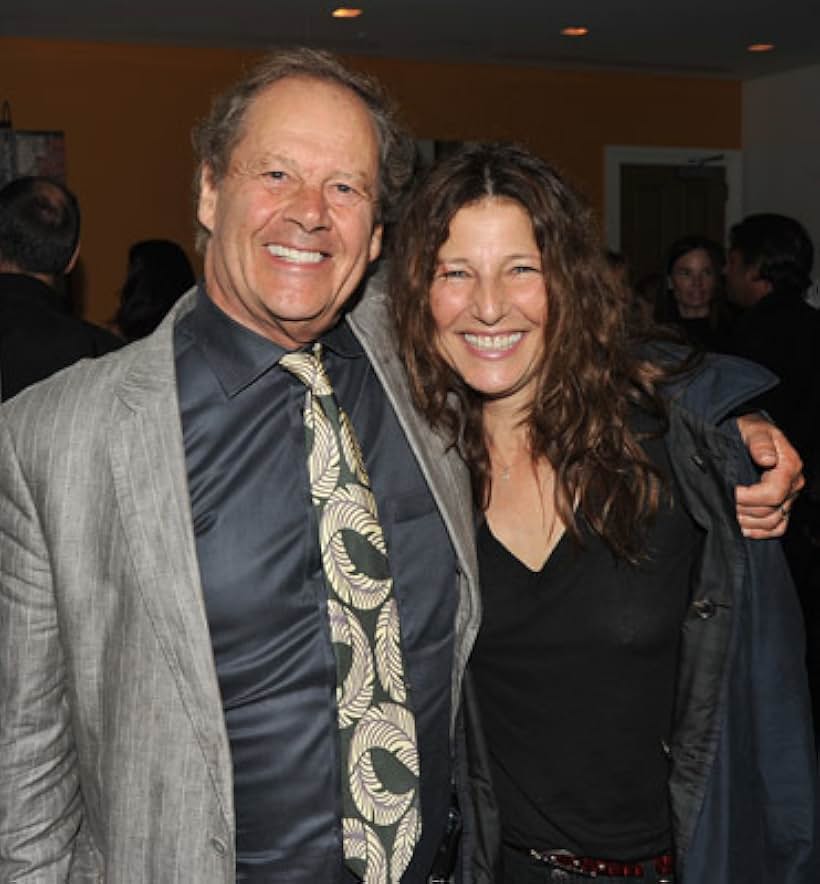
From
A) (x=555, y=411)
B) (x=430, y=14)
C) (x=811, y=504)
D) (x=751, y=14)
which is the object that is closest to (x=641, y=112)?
(x=751, y=14)

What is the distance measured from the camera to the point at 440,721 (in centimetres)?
182

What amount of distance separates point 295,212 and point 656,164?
28.1ft

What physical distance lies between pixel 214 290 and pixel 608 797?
3.22 feet

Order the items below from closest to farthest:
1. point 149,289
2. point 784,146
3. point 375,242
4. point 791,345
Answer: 1. point 375,242
2. point 791,345
3. point 149,289
4. point 784,146

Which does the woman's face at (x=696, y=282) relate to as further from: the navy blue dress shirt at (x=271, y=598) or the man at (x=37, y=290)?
the navy blue dress shirt at (x=271, y=598)

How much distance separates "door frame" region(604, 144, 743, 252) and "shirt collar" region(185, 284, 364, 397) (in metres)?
8.01

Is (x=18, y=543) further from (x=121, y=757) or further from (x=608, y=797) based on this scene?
(x=608, y=797)

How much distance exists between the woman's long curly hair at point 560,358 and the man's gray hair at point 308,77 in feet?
0.26

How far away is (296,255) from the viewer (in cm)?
171

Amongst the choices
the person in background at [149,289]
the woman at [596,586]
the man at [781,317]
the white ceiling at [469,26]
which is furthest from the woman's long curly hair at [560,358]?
the white ceiling at [469,26]

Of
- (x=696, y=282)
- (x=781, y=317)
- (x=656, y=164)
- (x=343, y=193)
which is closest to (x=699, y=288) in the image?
(x=696, y=282)

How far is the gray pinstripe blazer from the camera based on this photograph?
5.09 ft

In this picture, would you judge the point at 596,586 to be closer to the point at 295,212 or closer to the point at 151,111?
the point at 295,212

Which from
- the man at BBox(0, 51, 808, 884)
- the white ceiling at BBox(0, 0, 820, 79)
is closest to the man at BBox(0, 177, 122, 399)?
the man at BBox(0, 51, 808, 884)
